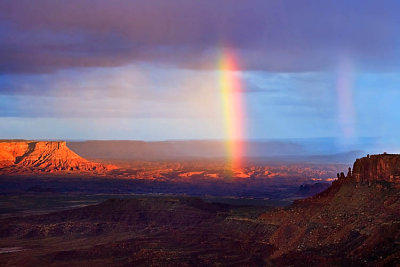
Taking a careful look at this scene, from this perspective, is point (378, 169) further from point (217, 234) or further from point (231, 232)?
point (217, 234)

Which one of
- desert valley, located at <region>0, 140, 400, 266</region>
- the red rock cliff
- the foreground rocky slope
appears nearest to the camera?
the foreground rocky slope

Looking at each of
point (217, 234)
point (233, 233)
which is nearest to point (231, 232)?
point (233, 233)

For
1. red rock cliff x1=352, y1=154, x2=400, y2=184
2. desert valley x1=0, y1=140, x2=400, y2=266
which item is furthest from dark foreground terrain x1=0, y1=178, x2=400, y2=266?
red rock cliff x1=352, y1=154, x2=400, y2=184

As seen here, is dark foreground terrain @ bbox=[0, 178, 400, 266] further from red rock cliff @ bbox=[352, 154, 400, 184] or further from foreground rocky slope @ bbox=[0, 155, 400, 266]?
red rock cliff @ bbox=[352, 154, 400, 184]

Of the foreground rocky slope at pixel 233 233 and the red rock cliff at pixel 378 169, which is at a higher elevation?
the red rock cliff at pixel 378 169

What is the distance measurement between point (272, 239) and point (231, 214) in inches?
1129

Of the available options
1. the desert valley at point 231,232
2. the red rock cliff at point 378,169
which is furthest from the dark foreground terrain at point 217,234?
the red rock cliff at point 378,169

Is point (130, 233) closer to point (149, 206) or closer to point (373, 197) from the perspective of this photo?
point (149, 206)

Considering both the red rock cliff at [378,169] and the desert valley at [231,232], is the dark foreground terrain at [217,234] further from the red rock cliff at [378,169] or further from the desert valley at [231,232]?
the red rock cliff at [378,169]

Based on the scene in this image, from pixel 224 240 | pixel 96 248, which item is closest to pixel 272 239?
pixel 224 240

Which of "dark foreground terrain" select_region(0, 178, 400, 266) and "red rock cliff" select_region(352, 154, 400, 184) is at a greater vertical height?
"red rock cliff" select_region(352, 154, 400, 184)

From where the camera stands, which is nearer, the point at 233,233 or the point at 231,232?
the point at 233,233

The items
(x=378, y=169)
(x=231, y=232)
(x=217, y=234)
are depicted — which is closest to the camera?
(x=378, y=169)

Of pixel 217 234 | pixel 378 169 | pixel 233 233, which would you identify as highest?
pixel 378 169
